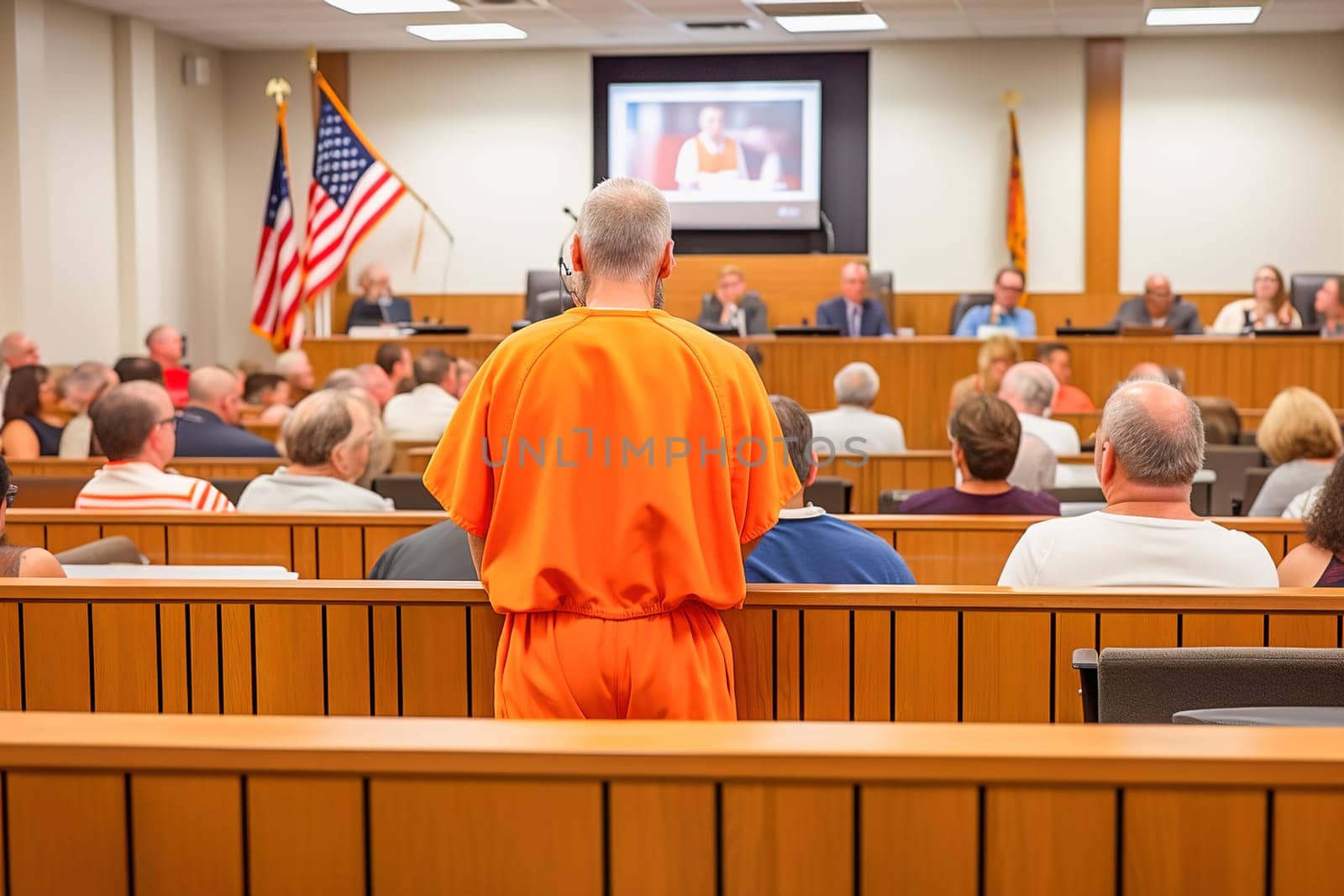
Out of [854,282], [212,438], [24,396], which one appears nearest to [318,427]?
[212,438]

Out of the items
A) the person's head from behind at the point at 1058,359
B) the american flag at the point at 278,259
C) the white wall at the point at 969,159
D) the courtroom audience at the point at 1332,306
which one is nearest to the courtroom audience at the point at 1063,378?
the person's head from behind at the point at 1058,359

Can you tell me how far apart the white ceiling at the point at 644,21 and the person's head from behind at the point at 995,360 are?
12.1 feet

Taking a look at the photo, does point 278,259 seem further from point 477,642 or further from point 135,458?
point 477,642

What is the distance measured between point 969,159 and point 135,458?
28.9 ft

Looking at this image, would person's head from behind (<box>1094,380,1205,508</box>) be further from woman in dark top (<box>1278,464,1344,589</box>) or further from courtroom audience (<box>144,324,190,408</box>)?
courtroom audience (<box>144,324,190,408</box>)

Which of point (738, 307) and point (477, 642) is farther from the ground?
point (738, 307)

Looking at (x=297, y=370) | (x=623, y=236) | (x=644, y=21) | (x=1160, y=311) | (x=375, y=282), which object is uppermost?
(x=644, y=21)

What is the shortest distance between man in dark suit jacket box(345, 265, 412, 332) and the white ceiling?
5.91 feet

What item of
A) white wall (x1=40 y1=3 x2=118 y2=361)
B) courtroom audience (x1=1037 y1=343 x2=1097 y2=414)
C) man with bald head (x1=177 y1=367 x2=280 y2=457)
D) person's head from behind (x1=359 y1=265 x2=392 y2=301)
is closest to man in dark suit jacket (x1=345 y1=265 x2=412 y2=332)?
person's head from behind (x1=359 y1=265 x2=392 y2=301)

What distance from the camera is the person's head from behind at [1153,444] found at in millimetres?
2730

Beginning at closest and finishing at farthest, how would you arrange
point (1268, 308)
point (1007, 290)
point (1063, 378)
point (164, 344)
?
point (1063, 378), point (164, 344), point (1268, 308), point (1007, 290)

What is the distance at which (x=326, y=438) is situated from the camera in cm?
405

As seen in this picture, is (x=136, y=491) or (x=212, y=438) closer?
(x=136, y=491)

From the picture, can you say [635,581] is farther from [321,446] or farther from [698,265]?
[698,265]
